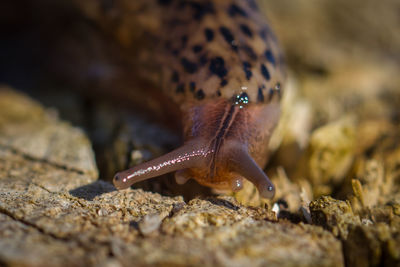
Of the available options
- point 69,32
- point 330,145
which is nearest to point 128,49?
point 69,32

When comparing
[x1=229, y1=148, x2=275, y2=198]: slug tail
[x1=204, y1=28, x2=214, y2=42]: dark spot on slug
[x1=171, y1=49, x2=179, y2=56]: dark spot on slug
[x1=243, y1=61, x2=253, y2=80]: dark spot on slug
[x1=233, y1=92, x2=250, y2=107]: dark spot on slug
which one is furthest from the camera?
[x1=171, y1=49, x2=179, y2=56]: dark spot on slug

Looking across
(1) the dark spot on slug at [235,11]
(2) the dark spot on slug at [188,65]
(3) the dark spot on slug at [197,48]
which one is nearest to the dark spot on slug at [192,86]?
(2) the dark spot on slug at [188,65]


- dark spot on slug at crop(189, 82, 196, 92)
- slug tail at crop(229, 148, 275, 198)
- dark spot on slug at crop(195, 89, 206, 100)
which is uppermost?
dark spot on slug at crop(189, 82, 196, 92)

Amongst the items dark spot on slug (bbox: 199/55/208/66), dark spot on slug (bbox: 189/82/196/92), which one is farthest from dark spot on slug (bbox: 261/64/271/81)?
dark spot on slug (bbox: 189/82/196/92)

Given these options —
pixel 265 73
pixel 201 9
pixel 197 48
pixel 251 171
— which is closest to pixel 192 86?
pixel 197 48

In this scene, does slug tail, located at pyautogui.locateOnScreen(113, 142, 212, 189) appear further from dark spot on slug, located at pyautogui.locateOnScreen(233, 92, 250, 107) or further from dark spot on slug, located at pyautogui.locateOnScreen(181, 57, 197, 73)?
dark spot on slug, located at pyautogui.locateOnScreen(181, 57, 197, 73)

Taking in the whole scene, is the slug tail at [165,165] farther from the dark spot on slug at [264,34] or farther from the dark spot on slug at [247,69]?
the dark spot on slug at [264,34]

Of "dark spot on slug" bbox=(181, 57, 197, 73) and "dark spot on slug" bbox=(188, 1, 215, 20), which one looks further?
"dark spot on slug" bbox=(188, 1, 215, 20)

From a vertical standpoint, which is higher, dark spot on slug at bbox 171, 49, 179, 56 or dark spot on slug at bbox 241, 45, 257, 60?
dark spot on slug at bbox 171, 49, 179, 56
